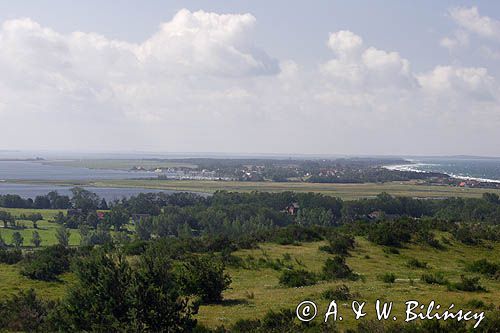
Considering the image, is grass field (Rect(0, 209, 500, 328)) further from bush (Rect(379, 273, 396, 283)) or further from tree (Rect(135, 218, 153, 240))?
tree (Rect(135, 218, 153, 240))

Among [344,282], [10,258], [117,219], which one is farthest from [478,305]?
[117,219]

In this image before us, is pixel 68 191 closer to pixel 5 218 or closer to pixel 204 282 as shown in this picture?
pixel 5 218

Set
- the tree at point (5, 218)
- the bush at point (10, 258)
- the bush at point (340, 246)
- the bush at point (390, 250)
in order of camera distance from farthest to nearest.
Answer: the tree at point (5, 218), the bush at point (390, 250), the bush at point (340, 246), the bush at point (10, 258)

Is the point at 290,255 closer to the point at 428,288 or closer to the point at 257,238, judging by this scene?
the point at 257,238

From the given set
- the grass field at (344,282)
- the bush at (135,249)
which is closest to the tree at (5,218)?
the grass field at (344,282)

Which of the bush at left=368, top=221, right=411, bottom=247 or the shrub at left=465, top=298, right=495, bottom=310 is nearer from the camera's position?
the shrub at left=465, top=298, right=495, bottom=310

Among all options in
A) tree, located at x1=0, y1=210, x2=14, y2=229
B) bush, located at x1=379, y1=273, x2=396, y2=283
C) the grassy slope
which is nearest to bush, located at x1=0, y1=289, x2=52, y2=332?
the grassy slope

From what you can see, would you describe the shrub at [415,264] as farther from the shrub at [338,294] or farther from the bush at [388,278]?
the shrub at [338,294]
